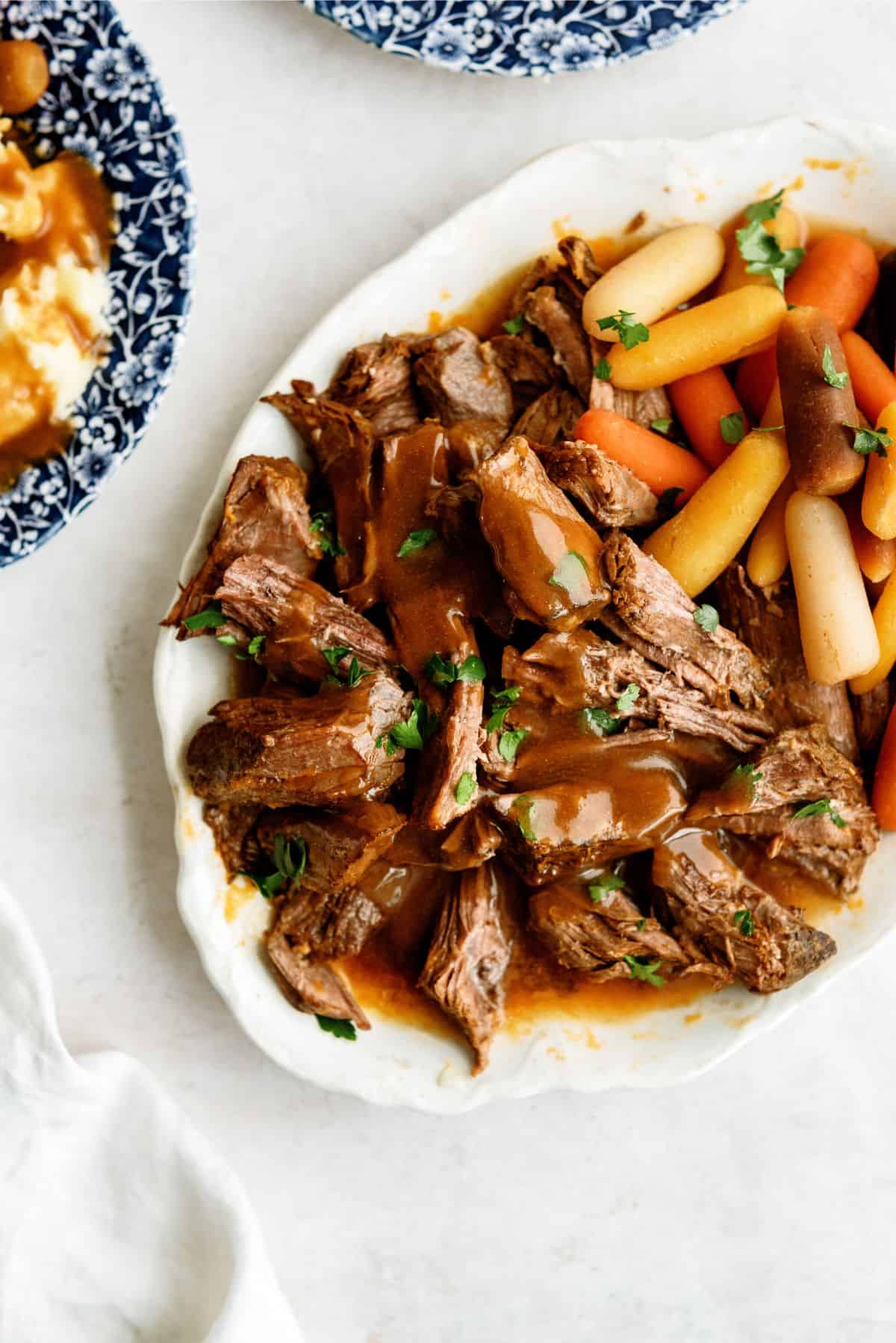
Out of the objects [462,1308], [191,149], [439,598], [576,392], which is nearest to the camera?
[439,598]

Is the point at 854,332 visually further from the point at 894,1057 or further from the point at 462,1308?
the point at 462,1308

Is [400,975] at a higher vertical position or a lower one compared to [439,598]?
lower

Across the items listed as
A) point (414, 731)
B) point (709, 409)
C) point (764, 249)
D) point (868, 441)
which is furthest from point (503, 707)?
point (764, 249)

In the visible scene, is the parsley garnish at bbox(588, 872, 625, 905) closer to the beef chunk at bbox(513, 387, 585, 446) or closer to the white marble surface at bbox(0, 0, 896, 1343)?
the white marble surface at bbox(0, 0, 896, 1343)

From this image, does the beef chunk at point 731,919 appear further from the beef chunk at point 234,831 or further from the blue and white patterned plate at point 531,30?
the blue and white patterned plate at point 531,30

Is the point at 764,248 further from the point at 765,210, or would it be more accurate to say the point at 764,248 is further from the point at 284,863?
the point at 284,863

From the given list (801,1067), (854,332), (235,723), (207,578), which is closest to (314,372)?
(207,578)
